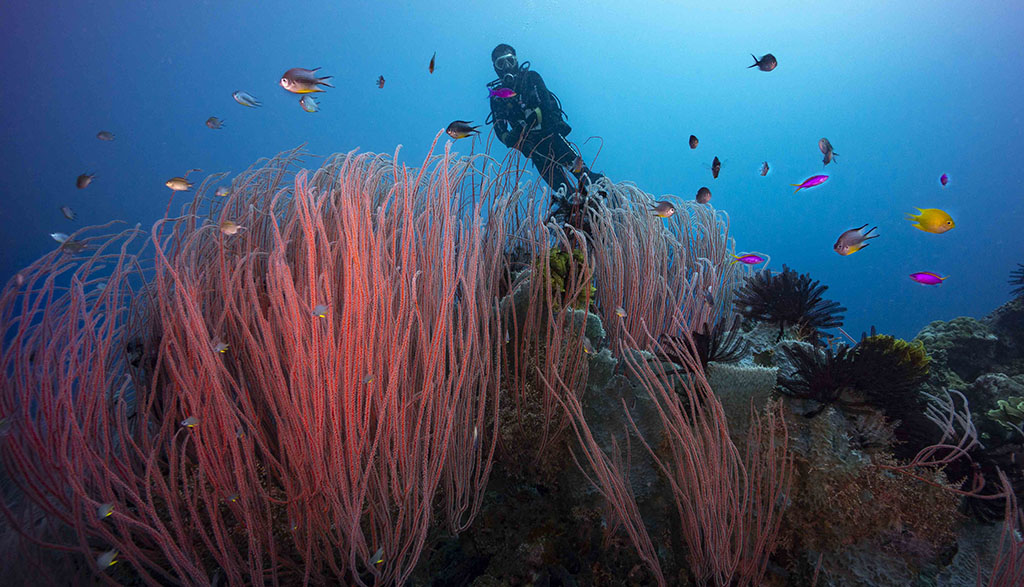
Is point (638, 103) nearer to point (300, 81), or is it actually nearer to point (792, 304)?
point (300, 81)

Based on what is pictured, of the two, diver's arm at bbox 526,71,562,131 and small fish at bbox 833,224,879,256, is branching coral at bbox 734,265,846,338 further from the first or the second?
diver's arm at bbox 526,71,562,131

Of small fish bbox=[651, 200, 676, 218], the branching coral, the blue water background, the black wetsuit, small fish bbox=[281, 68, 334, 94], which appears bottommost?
the branching coral

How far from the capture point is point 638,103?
78375mm

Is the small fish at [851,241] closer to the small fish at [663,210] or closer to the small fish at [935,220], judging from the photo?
the small fish at [935,220]

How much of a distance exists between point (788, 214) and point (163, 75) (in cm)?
10384

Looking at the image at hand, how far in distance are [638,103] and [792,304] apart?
86.9 metres

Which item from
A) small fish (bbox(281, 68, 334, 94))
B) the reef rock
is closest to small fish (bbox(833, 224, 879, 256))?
the reef rock

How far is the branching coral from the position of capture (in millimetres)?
3223

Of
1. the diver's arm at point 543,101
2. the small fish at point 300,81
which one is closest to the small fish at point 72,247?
the small fish at point 300,81

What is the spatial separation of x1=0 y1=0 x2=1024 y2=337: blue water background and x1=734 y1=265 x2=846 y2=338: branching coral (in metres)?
52.0

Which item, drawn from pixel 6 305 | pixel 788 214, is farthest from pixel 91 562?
pixel 788 214

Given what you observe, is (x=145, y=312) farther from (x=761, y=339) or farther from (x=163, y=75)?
(x=163, y=75)

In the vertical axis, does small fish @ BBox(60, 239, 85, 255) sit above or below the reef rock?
below

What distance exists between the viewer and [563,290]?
2980 mm
